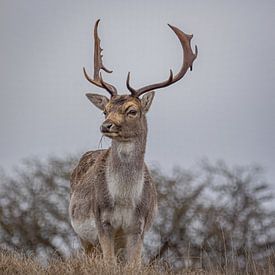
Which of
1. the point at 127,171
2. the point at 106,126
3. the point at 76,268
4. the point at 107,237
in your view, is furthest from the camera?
the point at 127,171

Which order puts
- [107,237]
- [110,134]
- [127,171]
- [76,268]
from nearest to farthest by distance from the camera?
1. [76,268]
2. [110,134]
3. [107,237]
4. [127,171]

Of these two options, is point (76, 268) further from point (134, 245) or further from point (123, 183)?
point (123, 183)

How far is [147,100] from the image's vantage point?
13508mm

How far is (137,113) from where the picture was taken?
13172 millimetres

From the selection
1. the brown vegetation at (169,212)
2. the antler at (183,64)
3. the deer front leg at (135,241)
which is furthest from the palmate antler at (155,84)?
the brown vegetation at (169,212)

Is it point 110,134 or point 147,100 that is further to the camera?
point 147,100

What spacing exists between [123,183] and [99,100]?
132 centimetres

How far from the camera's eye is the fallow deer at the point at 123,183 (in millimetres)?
12977

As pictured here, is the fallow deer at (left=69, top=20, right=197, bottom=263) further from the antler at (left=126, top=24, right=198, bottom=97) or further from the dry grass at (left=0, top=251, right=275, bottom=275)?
the dry grass at (left=0, top=251, right=275, bottom=275)

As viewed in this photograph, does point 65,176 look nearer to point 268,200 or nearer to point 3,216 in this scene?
point 3,216

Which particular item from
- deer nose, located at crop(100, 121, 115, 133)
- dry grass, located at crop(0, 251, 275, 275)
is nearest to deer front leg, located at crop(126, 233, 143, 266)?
dry grass, located at crop(0, 251, 275, 275)

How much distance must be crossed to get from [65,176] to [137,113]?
48.0 feet

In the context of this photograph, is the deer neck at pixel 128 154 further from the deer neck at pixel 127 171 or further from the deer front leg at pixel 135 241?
the deer front leg at pixel 135 241

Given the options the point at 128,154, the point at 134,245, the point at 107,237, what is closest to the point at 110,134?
the point at 128,154
